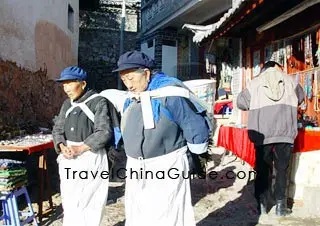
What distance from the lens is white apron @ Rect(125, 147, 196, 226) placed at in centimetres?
286

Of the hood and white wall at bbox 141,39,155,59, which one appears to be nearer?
the hood

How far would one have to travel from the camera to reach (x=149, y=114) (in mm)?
2836

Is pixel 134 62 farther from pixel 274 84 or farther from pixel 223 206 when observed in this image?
pixel 223 206

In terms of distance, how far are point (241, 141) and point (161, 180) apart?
2757 millimetres

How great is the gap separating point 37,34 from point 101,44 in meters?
10.1

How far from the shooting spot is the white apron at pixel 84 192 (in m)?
3.60

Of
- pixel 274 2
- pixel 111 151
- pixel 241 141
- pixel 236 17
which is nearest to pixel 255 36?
pixel 236 17

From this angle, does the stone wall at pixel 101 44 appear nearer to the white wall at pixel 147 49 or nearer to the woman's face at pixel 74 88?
the white wall at pixel 147 49

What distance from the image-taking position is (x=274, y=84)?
14.9 ft

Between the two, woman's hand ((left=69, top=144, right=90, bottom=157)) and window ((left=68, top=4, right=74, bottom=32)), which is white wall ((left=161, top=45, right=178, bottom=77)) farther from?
woman's hand ((left=69, top=144, right=90, bottom=157))

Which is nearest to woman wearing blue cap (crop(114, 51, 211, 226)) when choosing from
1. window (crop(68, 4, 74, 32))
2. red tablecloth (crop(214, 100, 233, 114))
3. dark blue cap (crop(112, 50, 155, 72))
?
dark blue cap (crop(112, 50, 155, 72))

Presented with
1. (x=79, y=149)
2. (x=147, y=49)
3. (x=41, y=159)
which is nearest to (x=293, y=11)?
(x=79, y=149)

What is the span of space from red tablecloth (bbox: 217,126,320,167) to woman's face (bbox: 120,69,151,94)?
251 centimetres

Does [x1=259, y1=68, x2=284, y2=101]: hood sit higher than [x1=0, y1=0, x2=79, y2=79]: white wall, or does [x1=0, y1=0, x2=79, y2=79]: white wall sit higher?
[x1=0, y1=0, x2=79, y2=79]: white wall
